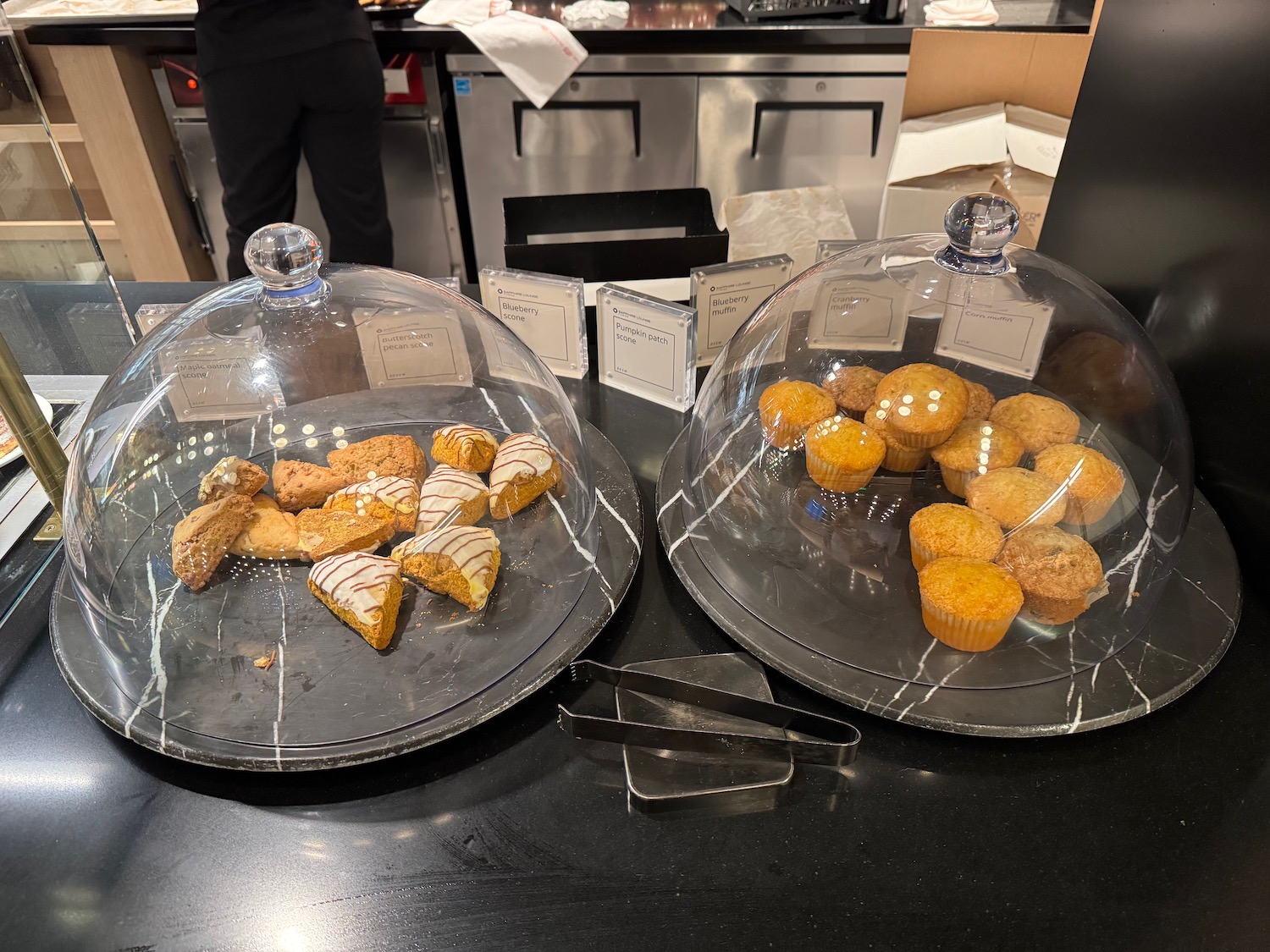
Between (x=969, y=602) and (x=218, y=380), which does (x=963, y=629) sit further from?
(x=218, y=380)

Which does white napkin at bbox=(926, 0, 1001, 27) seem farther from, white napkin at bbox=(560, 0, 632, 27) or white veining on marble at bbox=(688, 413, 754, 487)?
white veining on marble at bbox=(688, 413, 754, 487)

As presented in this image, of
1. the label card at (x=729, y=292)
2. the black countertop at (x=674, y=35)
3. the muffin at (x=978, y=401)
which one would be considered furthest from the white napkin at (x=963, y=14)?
the muffin at (x=978, y=401)

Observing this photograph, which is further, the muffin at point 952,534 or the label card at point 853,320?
the label card at point 853,320

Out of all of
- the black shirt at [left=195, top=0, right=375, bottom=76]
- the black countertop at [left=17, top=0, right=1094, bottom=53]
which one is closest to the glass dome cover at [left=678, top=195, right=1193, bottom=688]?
the black shirt at [left=195, top=0, right=375, bottom=76]

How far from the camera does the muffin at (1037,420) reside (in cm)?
107

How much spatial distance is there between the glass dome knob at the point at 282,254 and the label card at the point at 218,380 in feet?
0.32

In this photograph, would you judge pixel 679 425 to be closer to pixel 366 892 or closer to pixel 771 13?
pixel 366 892

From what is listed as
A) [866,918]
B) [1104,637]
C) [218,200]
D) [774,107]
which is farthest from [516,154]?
[866,918]

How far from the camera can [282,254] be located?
3.25 ft

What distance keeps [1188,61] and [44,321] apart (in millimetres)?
1622

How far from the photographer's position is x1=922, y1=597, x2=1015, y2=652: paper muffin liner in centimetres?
93

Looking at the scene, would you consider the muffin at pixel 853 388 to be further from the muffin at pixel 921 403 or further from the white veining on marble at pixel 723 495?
the white veining on marble at pixel 723 495

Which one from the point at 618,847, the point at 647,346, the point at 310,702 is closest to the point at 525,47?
the point at 647,346

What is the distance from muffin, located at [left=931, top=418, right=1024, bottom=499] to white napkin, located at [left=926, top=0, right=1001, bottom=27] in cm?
223
